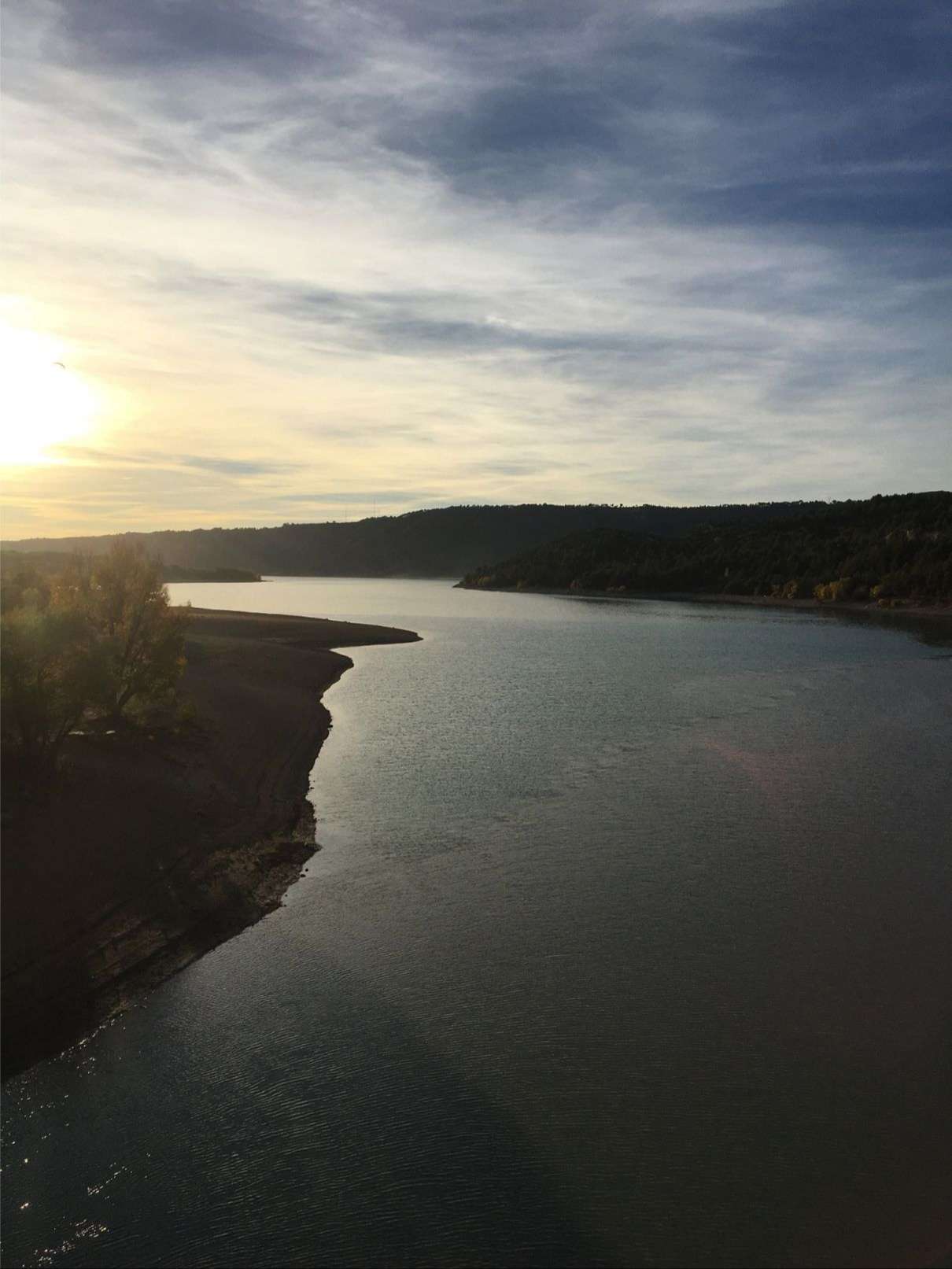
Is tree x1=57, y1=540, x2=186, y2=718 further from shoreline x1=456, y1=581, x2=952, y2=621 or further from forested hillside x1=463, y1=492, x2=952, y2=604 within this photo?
forested hillside x1=463, y1=492, x2=952, y2=604

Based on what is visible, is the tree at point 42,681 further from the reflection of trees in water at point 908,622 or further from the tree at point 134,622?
the reflection of trees in water at point 908,622

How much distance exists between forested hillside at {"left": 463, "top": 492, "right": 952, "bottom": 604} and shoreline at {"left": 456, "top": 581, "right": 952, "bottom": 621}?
0.97 metres

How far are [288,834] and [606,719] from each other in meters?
17.4

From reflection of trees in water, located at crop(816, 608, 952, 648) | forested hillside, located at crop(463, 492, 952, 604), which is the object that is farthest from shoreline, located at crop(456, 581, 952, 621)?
forested hillside, located at crop(463, 492, 952, 604)

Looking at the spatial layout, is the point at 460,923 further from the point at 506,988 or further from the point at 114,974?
the point at 114,974

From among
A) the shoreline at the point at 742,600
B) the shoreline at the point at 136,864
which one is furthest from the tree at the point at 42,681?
the shoreline at the point at 742,600

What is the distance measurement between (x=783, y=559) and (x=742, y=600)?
10199 millimetres

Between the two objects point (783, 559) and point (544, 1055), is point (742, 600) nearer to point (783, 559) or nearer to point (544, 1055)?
point (783, 559)

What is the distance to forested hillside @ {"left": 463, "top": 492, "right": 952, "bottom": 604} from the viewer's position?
113m

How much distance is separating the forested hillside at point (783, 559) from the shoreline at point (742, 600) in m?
0.97

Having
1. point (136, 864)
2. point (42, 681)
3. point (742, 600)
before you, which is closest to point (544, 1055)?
point (136, 864)

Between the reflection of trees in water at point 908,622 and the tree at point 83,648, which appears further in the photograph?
the reflection of trees in water at point 908,622

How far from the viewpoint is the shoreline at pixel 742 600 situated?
10092cm

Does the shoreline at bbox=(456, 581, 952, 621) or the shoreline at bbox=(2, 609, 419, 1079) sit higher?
the shoreline at bbox=(456, 581, 952, 621)
